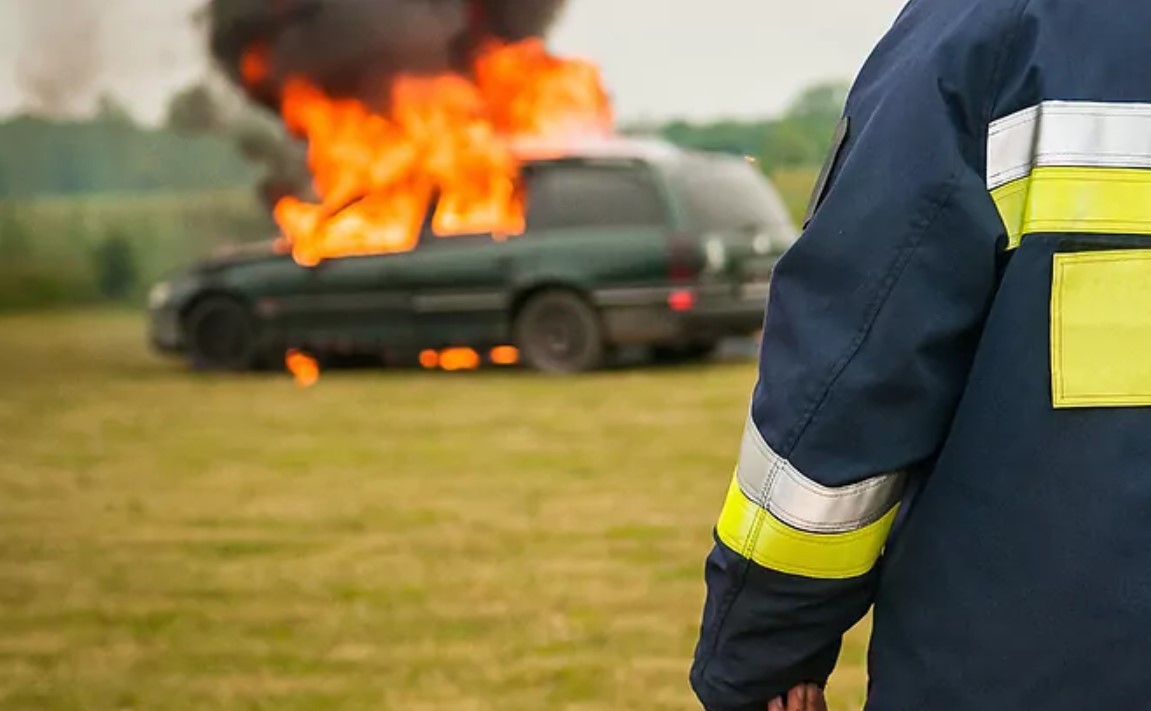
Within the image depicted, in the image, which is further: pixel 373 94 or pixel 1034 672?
pixel 373 94

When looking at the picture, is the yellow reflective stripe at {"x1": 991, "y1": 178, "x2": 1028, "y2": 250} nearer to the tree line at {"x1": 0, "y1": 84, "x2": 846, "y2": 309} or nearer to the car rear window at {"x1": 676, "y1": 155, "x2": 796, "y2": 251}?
the car rear window at {"x1": 676, "y1": 155, "x2": 796, "y2": 251}

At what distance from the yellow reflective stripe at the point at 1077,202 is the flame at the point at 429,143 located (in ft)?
32.4

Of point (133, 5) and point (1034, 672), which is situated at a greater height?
point (133, 5)

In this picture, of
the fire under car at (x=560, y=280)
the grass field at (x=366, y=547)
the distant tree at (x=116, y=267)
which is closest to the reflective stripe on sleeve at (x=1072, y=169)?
the grass field at (x=366, y=547)

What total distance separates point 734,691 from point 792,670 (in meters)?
0.07

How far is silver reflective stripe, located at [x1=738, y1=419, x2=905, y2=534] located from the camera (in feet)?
5.13

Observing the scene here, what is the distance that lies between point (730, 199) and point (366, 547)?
5.91 metres

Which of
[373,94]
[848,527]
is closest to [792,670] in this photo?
[848,527]

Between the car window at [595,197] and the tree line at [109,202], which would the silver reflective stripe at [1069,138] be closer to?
the car window at [595,197]

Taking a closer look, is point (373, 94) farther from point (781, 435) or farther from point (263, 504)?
point (781, 435)

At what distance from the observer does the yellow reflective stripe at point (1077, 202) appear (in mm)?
1494

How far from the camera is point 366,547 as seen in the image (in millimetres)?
6004

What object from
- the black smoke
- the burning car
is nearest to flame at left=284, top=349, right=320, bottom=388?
the burning car

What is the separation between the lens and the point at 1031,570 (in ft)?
5.05
